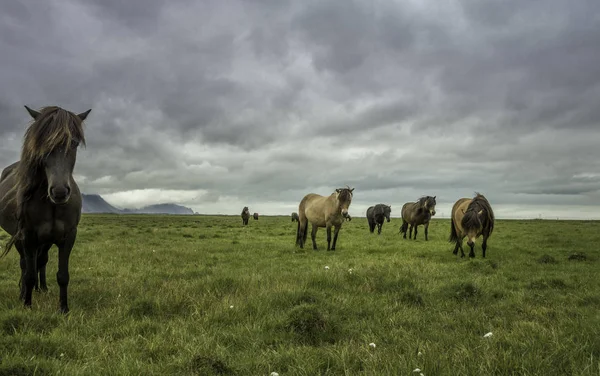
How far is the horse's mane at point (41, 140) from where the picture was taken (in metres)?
5.48

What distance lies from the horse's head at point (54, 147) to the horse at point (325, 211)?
36.3 feet

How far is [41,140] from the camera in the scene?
5531 millimetres

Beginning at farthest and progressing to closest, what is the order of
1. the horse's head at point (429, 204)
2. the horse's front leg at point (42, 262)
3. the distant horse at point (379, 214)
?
the distant horse at point (379, 214) < the horse's head at point (429, 204) < the horse's front leg at point (42, 262)

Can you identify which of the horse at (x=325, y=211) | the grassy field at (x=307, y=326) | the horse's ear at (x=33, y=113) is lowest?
the grassy field at (x=307, y=326)

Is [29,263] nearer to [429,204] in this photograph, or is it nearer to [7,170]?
[7,170]

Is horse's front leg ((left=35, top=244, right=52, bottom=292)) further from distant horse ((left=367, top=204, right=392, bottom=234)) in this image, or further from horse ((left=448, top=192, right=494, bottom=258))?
distant horse ((left=367, top=204, right=392, bottom=234))

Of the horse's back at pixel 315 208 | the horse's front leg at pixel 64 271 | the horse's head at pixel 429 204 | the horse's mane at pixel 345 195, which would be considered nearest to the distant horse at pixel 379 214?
the horse's head at pixel 429 204

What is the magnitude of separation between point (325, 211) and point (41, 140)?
12500 mm

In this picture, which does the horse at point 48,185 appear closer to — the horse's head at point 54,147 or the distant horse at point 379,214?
the horse's head at point 54,147

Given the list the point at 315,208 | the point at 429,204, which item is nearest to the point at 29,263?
the point at 315,208

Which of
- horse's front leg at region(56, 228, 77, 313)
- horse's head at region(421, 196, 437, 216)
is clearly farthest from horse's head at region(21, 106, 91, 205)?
horse's head at region(421, 196, 437, 216)

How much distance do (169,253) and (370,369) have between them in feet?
40.2

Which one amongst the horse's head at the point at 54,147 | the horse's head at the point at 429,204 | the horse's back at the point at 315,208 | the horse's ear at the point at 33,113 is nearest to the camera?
the horse's head at the point at 54,147

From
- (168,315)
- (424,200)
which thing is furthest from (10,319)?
(424,200)
